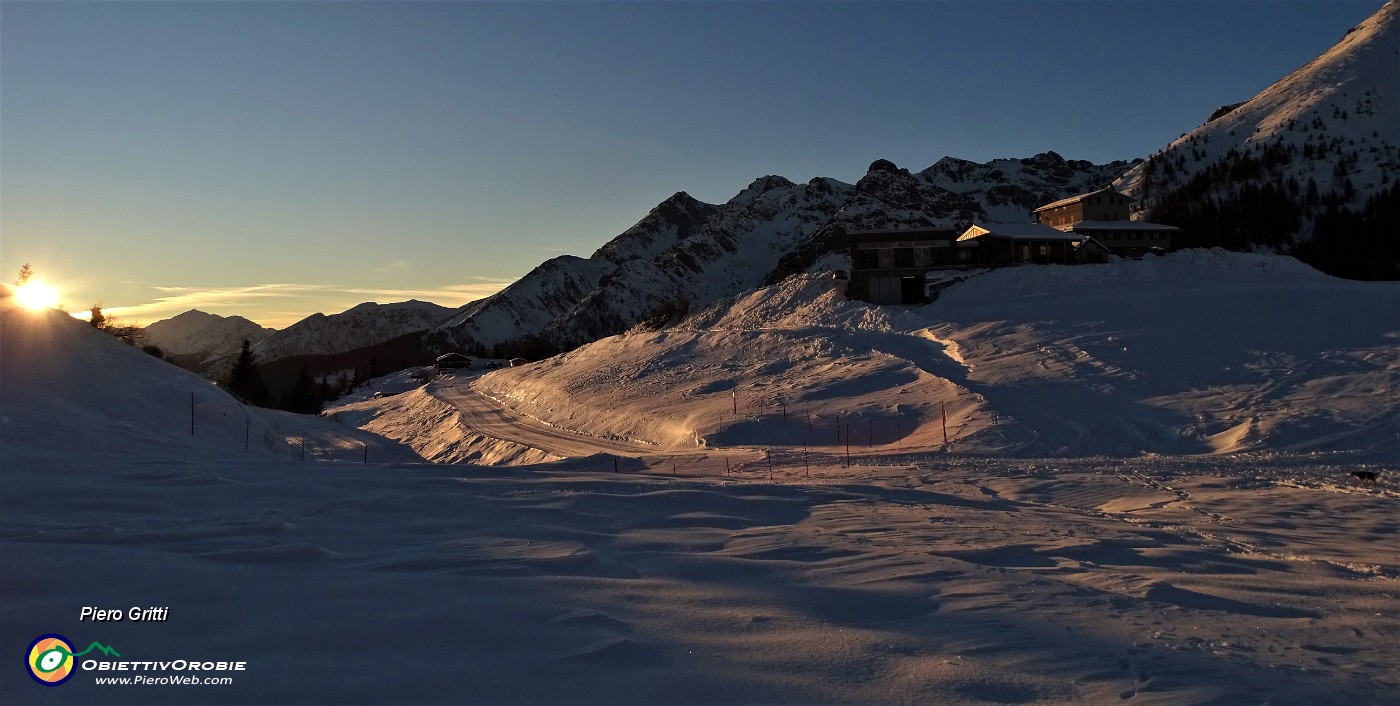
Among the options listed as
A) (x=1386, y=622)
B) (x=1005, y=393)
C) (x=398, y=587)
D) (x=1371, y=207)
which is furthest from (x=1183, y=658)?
(x=1371, y=207)

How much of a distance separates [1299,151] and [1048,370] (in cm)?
13735

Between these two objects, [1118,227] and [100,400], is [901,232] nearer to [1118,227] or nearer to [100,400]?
[1118,227]

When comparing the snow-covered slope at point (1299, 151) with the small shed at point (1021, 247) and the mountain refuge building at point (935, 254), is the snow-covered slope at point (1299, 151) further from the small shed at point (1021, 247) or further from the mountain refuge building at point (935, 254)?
the mountain refuge building at point (935, 254)

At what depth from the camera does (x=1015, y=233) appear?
62281 millimetres

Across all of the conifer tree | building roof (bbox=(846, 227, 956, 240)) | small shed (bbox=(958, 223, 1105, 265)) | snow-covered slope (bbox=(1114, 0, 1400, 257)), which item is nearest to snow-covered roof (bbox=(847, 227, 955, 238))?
building roof (bbox=(846, 227, 956, 240))

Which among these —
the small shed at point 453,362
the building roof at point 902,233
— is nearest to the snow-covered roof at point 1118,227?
the building roof at point 902,233

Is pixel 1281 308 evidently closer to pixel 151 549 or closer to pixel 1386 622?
pixel 1386 622

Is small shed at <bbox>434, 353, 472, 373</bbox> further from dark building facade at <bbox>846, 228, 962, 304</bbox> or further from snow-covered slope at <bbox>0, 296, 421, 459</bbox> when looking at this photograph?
snow-covered slope at <bbox>0, 296, 421, 459</bbox>

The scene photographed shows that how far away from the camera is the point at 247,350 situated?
6662 centimetres

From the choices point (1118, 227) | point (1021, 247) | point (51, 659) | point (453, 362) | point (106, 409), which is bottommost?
point (51, 659)

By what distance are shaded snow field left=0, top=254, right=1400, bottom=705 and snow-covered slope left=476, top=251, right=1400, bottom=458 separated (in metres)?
0.36

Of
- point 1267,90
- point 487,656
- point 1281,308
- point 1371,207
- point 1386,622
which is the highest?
point 1267,90

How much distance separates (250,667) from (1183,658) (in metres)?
6.95
